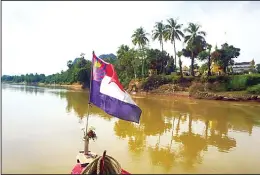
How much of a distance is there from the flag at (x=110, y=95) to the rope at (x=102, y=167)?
142 cm

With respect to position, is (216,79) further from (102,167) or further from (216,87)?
(102,167)

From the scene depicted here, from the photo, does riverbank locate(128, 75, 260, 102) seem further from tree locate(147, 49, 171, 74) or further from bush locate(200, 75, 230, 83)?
tree locate(147, 49, 171, 74)

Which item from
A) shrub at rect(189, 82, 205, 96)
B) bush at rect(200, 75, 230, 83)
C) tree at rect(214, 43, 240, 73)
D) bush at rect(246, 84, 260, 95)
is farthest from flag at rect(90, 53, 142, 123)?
tree at rect(214, 43, 240, 73)

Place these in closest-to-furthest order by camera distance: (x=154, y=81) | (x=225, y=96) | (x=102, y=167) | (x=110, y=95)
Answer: (x=102, y=167) < (x=110, y=95) < (x=225, y=96) < (x=154, y=81)

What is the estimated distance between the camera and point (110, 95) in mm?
8305

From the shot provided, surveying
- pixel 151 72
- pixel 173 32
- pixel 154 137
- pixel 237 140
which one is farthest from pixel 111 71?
pixel 151 72

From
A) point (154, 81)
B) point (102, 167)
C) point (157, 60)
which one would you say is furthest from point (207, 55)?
point (102, 167)

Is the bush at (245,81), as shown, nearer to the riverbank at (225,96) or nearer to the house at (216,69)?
the riverbank at (225,96)

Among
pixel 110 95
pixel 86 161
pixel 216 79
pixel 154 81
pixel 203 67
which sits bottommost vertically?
pixel 86 161

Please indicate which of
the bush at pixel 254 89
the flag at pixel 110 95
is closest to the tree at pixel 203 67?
the bush at pixel 254 89

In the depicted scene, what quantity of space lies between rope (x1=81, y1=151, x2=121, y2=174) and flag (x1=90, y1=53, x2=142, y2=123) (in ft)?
4.67

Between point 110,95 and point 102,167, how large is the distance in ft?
7.24

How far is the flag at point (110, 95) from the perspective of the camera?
8.00 metres

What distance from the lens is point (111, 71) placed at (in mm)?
8578
